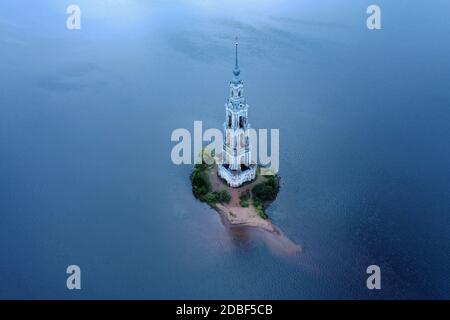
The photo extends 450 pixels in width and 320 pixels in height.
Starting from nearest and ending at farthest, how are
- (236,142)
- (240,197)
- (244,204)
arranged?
(244,204) → (236,142) → (240,197)

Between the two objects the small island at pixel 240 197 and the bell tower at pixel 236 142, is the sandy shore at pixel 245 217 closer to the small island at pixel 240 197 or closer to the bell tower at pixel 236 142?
the small island at pixel 240 197

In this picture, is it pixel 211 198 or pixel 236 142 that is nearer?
pixel 236 142

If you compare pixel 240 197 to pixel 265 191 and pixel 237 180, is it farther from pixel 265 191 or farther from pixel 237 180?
pixel 265 191

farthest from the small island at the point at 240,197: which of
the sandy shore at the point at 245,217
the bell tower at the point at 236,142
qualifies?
the bell tower at the point at 236,142

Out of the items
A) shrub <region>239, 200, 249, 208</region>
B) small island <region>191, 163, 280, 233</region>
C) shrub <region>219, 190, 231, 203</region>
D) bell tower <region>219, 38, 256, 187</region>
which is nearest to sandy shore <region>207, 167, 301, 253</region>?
small island <region>191, 163, 280, 233</region>

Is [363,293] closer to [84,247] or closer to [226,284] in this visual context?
[226,284]

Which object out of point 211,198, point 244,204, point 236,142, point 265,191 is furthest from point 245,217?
point 236,142

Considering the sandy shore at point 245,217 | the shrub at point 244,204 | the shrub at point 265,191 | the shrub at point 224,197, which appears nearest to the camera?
the sandy shore at point 245,217

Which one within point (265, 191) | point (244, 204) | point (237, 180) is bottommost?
point (244, 204)

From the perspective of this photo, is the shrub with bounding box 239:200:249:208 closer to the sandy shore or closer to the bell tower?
the sandy shore
